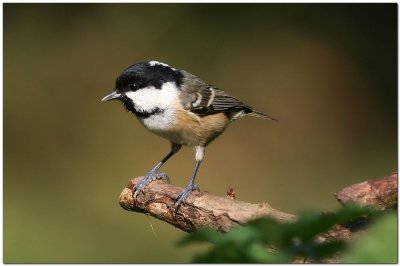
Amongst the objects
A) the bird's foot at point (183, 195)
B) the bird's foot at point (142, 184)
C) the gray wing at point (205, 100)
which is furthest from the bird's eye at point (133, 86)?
the bird's foot at point (183, 195)

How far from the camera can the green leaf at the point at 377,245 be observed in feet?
1.48

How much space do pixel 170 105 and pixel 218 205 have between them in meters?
0.83

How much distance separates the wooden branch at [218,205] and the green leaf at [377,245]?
0.91 metres

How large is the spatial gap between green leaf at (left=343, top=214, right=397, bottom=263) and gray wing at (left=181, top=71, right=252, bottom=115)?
7.39ft

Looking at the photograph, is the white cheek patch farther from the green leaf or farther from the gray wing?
the green leaf

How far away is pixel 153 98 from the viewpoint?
260 cm

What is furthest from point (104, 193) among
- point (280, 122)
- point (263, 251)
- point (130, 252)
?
point (263, 251)

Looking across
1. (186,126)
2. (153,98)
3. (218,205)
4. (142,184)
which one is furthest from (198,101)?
(218,205)

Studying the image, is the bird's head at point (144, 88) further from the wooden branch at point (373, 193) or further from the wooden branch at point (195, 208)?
the wooden branch at point (373, 193)

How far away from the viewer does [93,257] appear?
167 inches

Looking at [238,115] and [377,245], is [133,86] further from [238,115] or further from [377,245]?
[377,245]

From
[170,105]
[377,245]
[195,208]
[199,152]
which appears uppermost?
[170,105]

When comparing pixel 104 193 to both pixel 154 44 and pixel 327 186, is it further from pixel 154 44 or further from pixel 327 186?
pixel 327 186

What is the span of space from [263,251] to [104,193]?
4758 mm
